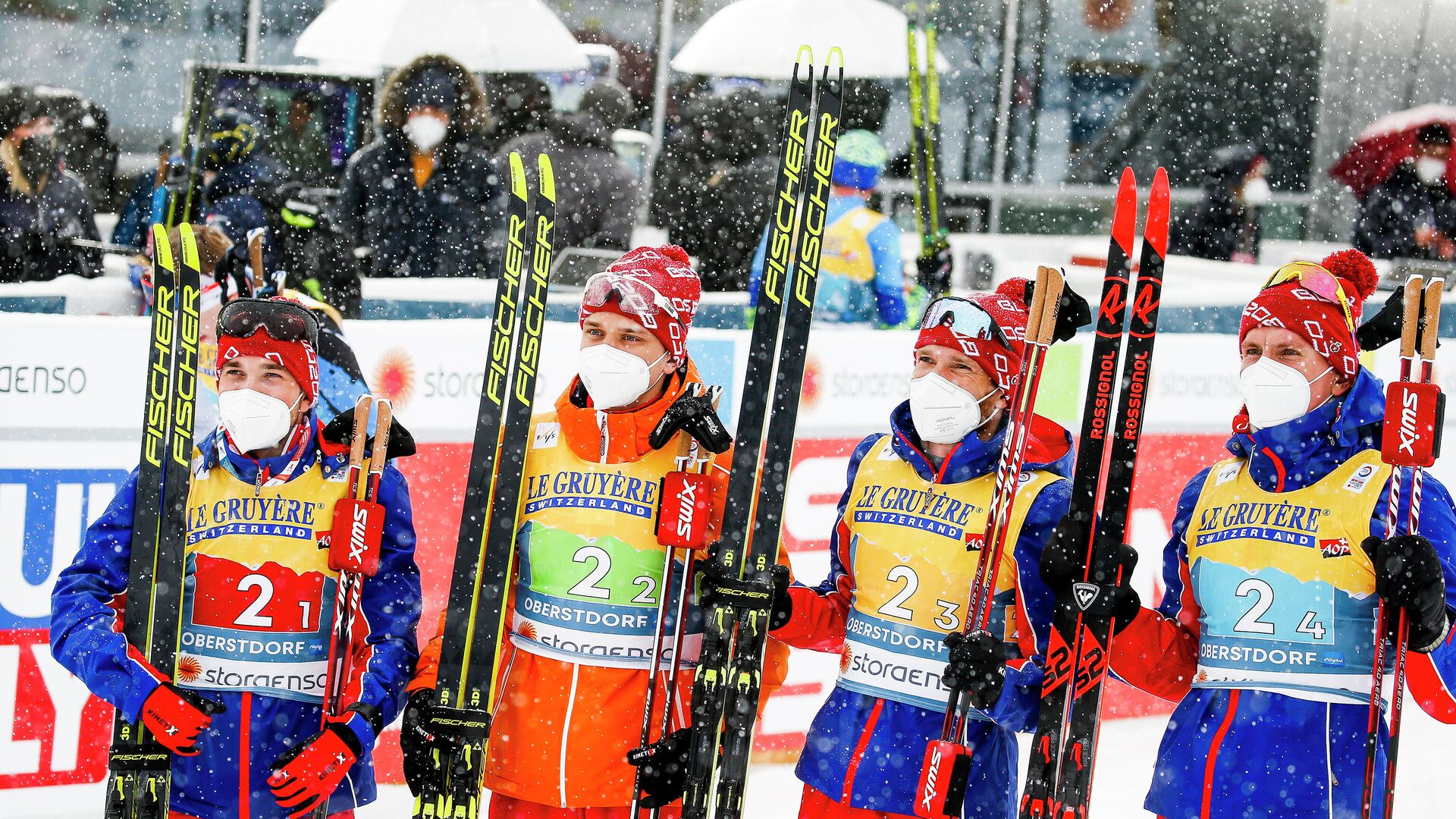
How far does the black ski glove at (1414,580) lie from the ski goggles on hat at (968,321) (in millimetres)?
818

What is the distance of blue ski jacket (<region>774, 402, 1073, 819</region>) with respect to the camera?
3354 mm

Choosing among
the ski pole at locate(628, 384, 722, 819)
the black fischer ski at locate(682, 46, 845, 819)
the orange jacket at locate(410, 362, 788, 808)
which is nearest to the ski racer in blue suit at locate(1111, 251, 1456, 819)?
the black fischer ski at locate(682, 46, 845, 819)

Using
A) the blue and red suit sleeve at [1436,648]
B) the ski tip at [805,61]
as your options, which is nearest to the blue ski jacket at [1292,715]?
the blue and red suit sleeve at [1436,648]

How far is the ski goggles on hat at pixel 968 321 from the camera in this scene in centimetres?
342

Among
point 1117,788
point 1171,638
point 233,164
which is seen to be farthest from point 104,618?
point 233,164

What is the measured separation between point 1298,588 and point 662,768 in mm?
1270

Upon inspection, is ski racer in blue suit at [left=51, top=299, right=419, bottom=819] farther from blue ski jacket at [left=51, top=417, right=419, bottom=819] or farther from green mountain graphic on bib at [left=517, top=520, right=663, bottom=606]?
green mountain graphic on bib at [left=517, top=520, right=663, bottom=606]

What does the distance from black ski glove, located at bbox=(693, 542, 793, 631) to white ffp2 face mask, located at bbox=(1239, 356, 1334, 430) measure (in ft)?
3.26

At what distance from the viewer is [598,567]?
11.4ft

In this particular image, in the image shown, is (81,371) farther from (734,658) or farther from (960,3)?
(960,3)

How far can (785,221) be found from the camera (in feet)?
12.2

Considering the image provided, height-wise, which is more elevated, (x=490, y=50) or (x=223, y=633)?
(x=490, y=50)

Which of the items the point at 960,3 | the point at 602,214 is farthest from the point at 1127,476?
the point at 960,3

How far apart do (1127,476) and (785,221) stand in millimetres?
926
